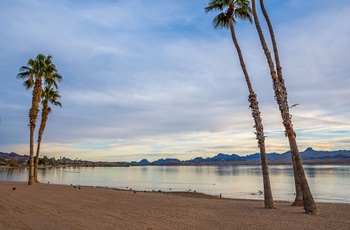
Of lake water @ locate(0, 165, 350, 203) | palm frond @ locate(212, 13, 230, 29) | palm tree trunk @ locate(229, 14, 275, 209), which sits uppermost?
palm frond @ locate(212, 13, 230, 29)

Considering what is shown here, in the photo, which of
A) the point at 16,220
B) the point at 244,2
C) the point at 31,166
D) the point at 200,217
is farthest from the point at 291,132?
the point at 31,166

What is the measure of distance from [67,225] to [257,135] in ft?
34.0

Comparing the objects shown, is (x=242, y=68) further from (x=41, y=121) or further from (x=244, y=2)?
(x=41, y=121)

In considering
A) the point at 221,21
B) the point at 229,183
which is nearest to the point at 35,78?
the point at 221,21

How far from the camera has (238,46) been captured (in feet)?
60.5

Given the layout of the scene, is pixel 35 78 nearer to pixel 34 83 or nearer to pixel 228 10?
pixel 34 83

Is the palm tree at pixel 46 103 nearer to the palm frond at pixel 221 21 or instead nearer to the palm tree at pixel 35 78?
the palm tree at pixel 35 78

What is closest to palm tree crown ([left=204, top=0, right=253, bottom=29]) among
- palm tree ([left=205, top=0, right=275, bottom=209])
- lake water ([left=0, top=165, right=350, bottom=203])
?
palm tree ([left=205, top=0, right=275, bottom=209])

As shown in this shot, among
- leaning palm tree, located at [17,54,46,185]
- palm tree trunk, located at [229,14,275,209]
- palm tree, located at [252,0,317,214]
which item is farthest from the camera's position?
leaning palm tree, located at [17,54,46,185]

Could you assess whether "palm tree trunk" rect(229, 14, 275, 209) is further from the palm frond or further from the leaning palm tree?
the leaning palm tree

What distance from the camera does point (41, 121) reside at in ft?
116

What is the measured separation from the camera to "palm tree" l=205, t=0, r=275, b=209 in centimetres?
1648

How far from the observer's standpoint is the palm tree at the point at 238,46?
649 inches

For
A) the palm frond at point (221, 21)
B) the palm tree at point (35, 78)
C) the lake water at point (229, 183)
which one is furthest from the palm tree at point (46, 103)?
the palm frond at point (221, 21)
